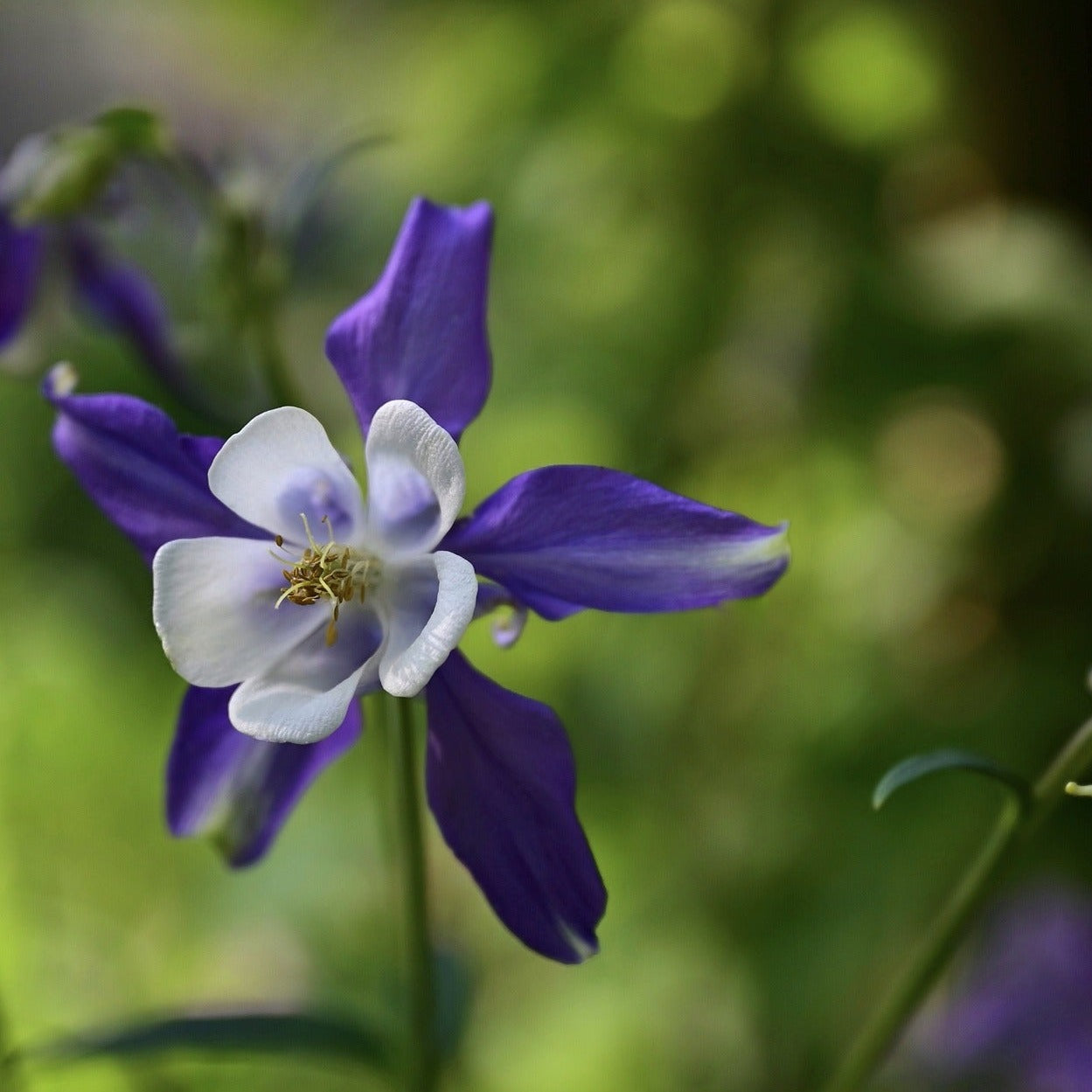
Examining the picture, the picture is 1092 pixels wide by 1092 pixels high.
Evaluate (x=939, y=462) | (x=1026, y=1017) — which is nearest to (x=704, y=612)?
(x=939, y=462)

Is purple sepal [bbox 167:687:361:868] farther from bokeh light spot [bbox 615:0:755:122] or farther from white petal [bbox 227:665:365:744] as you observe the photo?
bokeh light spot [bbox 615:0:755:122]

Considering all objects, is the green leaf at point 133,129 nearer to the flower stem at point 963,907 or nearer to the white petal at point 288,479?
the white petal at point 288,479

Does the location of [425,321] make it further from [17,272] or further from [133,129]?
[17,272]

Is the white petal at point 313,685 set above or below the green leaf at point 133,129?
below

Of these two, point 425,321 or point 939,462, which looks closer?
point 425,321

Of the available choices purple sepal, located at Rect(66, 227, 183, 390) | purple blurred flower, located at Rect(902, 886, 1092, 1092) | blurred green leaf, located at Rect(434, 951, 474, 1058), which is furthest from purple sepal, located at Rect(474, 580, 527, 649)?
purple blurred flower, located at Rect(902, 886, 1092, 1092)

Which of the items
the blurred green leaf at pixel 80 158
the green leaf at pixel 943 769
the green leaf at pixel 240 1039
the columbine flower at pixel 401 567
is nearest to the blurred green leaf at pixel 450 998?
the green leaf at pixel 240 1039

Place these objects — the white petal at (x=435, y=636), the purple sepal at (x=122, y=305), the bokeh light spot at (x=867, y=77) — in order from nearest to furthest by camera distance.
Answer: the white petal at (x=435, y=636), the purple sepal at (x=122, y=305), the bokeh light spot at (x=867, y=77)
